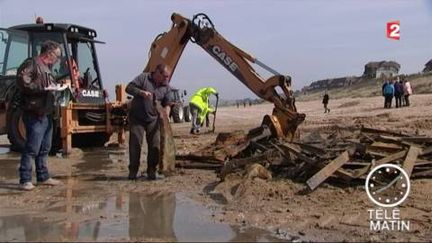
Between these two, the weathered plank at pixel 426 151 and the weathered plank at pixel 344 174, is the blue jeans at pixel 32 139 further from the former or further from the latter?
the weathered plank at pixel 426 151

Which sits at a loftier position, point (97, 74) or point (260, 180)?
point (97, 74)

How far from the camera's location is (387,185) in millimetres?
6801

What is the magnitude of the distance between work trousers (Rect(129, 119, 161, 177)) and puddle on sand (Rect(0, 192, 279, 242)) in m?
1.64

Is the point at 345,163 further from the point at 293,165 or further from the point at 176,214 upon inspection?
the point at 176,214

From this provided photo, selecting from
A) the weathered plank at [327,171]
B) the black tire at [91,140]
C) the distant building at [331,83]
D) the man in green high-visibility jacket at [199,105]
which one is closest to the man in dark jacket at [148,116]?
the weathered plank at [327,171]

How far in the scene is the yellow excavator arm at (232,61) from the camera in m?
10.9

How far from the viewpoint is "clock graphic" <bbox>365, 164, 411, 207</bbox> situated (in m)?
6.45

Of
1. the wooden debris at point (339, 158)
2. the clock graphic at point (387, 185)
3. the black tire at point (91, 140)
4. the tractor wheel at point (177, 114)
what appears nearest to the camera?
the clock graphic at point (387, 185)

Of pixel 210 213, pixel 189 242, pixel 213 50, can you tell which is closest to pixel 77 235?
pixel 189 242

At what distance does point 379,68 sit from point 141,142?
7076cm

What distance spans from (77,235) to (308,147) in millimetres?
3892

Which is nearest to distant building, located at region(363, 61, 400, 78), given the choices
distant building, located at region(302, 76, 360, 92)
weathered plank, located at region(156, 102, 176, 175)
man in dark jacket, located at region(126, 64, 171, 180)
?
distant building, located at region(302, 76, 360, 92)

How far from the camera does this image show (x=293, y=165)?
7922 mm

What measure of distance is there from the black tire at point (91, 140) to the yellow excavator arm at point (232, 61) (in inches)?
86.3
